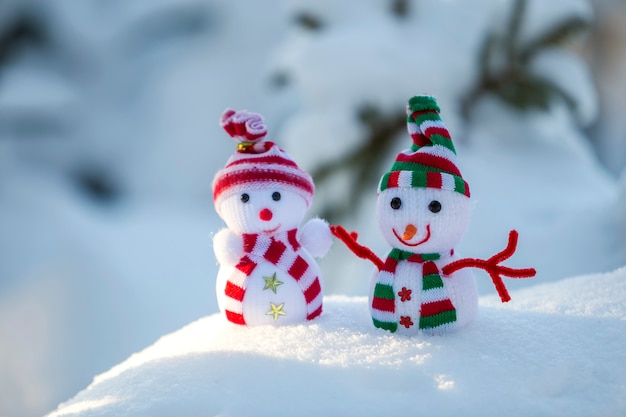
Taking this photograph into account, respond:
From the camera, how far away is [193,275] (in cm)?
275

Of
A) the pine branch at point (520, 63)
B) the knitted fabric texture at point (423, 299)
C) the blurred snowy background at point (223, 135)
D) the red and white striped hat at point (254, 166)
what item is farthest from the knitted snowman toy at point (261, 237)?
the pine branch at point (520, 63)

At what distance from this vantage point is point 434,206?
902mm

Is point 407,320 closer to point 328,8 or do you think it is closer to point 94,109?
point 328,8

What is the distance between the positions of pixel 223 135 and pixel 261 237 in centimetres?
209

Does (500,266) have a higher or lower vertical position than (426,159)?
lower

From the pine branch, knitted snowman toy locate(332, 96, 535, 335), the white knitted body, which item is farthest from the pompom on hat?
the pine branch

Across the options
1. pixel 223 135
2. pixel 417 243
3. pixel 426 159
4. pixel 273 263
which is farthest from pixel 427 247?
pixel 223 135

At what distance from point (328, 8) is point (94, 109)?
1.45m

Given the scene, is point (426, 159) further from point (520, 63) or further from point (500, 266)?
→ point (520, 63)

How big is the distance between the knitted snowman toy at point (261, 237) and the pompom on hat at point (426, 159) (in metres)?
0.16

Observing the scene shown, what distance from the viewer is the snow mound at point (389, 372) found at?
734mm

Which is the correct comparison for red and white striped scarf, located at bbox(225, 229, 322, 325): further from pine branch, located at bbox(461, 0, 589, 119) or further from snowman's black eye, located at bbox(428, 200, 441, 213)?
pine branch, located at bbox(461, 0, 589, 119)

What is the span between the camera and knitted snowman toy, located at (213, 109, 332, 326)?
99 centimetres

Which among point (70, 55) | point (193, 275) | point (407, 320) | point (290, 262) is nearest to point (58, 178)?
point (70, 55)
